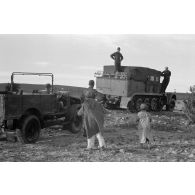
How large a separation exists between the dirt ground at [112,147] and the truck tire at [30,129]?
0.64 ft

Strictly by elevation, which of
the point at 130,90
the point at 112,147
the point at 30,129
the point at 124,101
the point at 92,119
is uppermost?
the point at 130,90

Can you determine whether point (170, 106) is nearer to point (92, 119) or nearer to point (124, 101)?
point (124, 101)

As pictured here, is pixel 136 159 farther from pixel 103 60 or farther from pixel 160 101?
pixel 160 101

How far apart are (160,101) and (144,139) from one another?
6.88 meters

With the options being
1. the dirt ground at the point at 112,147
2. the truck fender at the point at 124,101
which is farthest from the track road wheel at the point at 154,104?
the dirt ground at the point at 112,147

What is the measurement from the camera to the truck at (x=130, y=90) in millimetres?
13835

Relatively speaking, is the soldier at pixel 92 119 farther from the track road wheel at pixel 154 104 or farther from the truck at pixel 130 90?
the track road wheel at pixel 154 104

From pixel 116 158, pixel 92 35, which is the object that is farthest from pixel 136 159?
pixel 92 35

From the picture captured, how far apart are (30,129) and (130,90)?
20.0 feet

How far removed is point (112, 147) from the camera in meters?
8.07

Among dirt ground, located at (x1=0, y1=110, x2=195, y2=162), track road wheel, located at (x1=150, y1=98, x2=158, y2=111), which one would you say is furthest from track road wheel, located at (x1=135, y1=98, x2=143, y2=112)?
dirt ground, located at (x1=0, y1=110, x2=195, y2=162)

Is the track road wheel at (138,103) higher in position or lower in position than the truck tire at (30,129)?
higher

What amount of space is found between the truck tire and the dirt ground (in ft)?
0.64

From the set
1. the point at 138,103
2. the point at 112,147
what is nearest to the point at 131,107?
the point at 138,103
